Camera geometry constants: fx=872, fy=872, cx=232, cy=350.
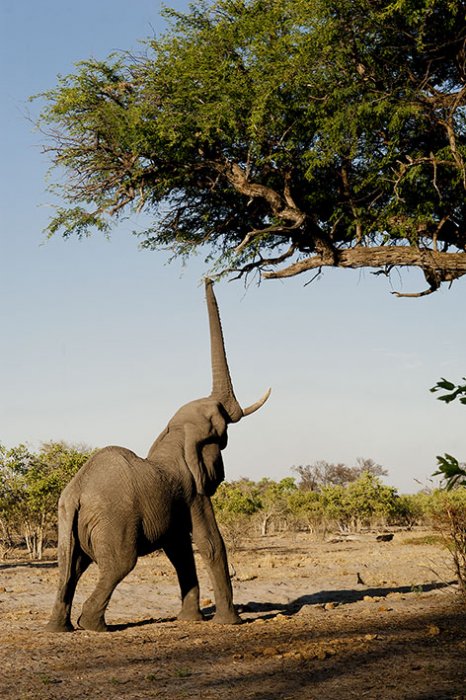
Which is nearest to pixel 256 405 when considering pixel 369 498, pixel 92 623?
pixel 92 623

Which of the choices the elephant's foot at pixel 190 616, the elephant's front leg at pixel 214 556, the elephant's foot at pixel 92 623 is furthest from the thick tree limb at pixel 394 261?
the elephant's foot at pixel 92 623

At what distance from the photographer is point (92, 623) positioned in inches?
419

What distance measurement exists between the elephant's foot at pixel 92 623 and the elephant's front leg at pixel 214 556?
1.53m

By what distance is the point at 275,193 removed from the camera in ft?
59.6

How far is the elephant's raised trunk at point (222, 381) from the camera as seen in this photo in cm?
1241

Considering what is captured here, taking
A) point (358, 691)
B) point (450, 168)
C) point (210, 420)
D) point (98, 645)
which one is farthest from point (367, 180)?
point (358, 691)

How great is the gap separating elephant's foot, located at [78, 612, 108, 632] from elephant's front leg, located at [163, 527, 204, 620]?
1.48 meters

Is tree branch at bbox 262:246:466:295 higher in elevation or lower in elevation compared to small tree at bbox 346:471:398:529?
higher

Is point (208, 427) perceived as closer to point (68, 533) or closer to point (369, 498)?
point (68, 533)

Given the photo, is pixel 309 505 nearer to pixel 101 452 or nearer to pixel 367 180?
pixel 367 180

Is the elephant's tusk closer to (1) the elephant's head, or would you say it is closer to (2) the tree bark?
(1) the elephant's head

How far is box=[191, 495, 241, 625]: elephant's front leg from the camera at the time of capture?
11344 millimetres

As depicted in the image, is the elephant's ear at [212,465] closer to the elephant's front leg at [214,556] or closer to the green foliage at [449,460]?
the elephant's front leg at [214,556]

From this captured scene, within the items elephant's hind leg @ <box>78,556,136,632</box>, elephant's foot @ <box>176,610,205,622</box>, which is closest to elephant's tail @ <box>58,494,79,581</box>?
elephant's hind leg @ <box>78,556,136,632</box>
